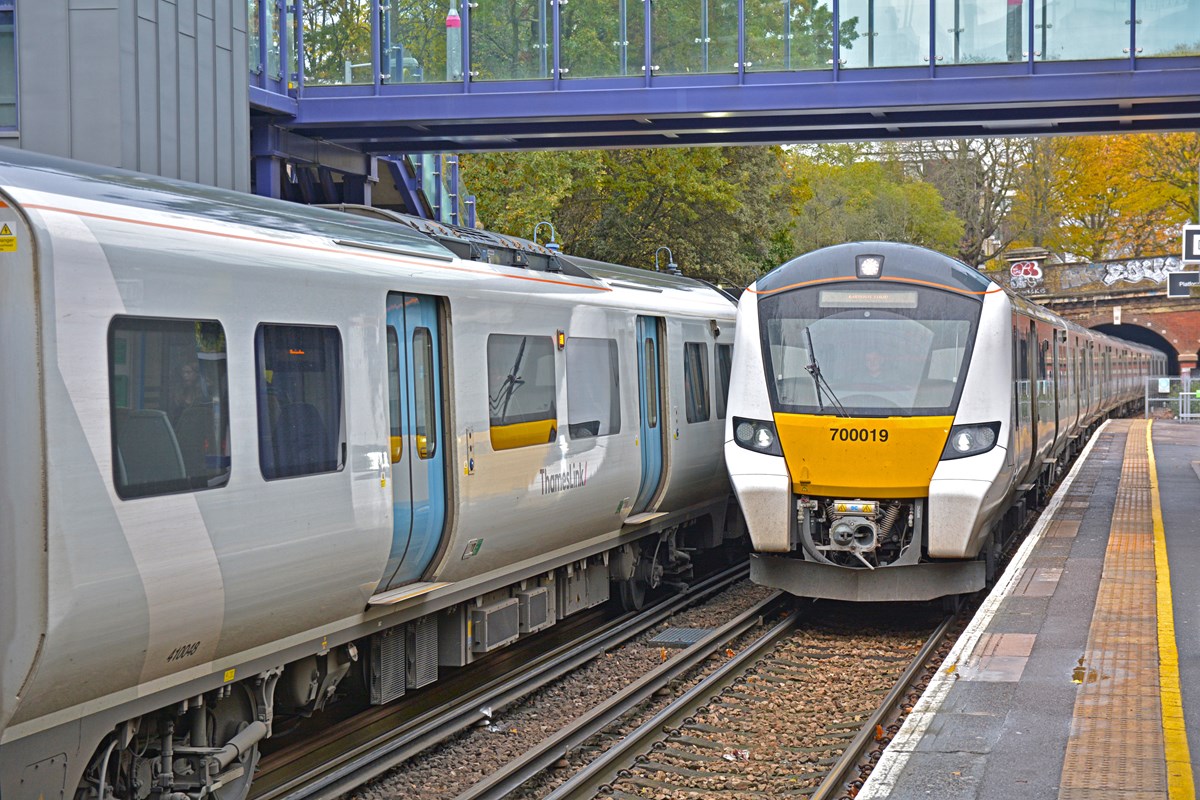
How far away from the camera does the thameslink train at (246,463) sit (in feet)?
16.8

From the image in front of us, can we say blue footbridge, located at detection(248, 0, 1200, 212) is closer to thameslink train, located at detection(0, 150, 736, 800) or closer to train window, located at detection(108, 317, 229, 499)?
thameslink train, located at detection(0, 150, 736, 800)

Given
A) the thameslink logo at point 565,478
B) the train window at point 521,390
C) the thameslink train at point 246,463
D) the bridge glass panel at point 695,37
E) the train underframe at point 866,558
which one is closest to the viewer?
the thameslink train at point 246,463

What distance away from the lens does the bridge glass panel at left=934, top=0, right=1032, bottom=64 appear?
1748 cm

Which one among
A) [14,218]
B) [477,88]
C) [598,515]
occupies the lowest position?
[598,515]

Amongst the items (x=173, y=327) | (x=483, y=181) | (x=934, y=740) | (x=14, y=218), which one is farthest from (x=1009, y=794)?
(x=483, y=181)

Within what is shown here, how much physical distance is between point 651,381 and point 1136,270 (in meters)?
57.1

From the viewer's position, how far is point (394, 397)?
306 inches

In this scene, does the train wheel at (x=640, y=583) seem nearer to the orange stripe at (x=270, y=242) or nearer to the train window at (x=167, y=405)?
the orange stripe at (x=270, y=242)

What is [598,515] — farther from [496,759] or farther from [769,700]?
[496,759]

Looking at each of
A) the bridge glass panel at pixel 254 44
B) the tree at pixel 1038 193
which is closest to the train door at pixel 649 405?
the bridge glass panel at pixel 254 44

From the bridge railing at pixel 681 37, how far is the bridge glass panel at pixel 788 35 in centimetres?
1

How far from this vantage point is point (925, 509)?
10.9 meters

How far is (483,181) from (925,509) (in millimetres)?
18571

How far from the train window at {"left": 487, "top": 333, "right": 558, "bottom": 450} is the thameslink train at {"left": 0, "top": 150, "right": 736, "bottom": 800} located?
3 cm
